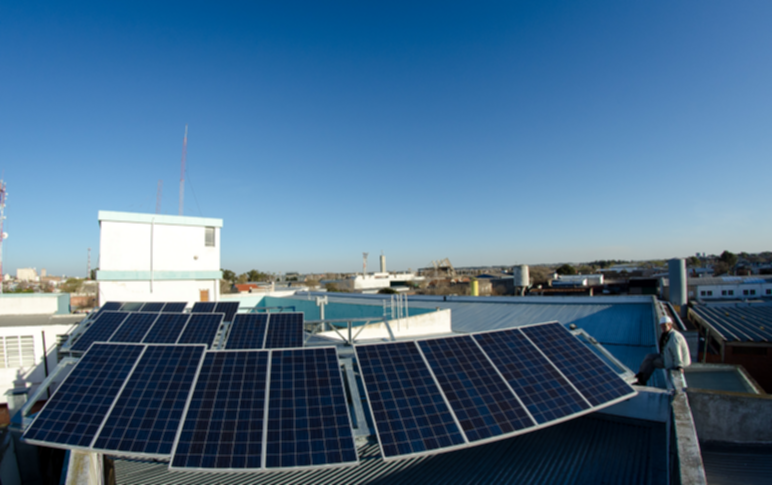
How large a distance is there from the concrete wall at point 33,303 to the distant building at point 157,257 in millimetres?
2425

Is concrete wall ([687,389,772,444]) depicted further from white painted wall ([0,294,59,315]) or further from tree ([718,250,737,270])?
tree ([718,250,737,270])

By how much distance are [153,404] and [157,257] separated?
23126 mm

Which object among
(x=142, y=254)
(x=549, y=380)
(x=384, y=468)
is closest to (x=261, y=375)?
(x=384, y=468)

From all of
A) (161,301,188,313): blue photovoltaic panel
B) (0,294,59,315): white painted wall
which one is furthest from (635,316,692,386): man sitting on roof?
(0,294,59,315): white painted wall

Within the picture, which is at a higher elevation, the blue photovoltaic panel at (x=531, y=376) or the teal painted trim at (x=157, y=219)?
the teal painted trim at (x=157, y=219)

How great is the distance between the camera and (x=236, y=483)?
6.55m

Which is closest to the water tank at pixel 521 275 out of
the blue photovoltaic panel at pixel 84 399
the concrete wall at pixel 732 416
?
the concrete wall at pixel 732 416

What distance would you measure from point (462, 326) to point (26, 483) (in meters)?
20.0

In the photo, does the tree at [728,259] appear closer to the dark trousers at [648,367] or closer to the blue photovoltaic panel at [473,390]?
the dark trousers at [648,367]

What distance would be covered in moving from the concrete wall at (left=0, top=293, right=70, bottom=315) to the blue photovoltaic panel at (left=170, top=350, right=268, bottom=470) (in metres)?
21.8

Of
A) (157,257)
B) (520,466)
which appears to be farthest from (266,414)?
(157,257)

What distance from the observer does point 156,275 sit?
25344 millimetres

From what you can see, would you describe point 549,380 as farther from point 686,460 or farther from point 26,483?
point 26,483

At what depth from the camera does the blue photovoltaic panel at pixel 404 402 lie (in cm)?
523
